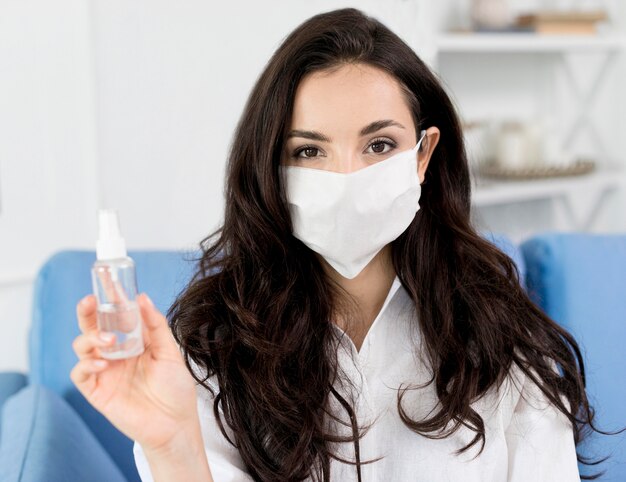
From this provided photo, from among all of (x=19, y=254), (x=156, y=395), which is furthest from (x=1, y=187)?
(x=156, y=395)

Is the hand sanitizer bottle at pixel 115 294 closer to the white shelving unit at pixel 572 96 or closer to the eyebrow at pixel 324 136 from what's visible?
the eyebrow at pixel 324 136

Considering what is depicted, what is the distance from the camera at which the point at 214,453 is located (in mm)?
1185

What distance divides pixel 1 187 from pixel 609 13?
241 centimetres

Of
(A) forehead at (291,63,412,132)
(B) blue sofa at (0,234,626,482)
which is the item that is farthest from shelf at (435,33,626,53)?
(A) forehead at (291,63,412,132)

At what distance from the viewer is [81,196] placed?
2057mm

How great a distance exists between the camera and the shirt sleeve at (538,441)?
4.17 feet

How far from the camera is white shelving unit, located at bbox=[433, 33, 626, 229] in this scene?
9.12ft

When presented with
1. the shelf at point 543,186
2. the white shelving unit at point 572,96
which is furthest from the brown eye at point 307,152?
the shelf at point 543,186

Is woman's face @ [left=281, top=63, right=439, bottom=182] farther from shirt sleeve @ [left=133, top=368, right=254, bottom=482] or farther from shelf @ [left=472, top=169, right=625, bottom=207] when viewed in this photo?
shelf @ [left=472, top=169, right=625, bottom=207]

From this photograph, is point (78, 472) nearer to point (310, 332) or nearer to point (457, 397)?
point (310, 332)

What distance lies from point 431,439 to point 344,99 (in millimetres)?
529

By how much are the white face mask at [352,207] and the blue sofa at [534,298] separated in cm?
38

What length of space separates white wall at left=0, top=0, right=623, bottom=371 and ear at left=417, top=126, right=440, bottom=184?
0.98 meters

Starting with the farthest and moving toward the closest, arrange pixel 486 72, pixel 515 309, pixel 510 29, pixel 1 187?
1. pixel 486 72
2. pixel 510 29
3. pixel 1 187
4. pixel 515 309
